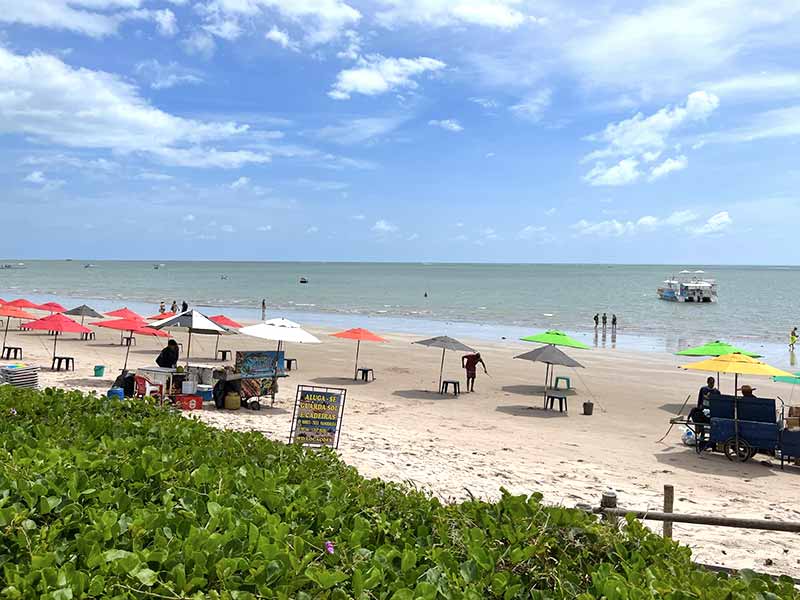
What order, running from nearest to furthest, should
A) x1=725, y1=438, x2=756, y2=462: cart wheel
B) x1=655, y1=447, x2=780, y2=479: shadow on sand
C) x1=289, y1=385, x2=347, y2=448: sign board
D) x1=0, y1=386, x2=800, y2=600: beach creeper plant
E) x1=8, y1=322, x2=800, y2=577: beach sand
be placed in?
1. x1=0, y1=386, x2=800, y2=600: beach creeper plant
2. x1=8, y1=322, x2=800, y2=577: beach sand
3. x1=289, y1=385, x2=347, y2=448: sign board
4. x1=655, y1=447, x2=780, y2=479: shadow on sand
5. x1=725, y1=438, x2=756, y2=462: cart wheel

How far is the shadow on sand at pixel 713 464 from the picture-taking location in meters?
10.7

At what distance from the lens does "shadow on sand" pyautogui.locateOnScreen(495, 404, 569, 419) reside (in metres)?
15.1

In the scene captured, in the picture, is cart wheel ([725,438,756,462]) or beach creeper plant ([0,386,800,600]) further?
cart wheel ([725,438,756,462])

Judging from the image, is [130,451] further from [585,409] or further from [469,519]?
[585,409]

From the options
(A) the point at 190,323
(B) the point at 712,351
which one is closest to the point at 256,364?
(A) the point at 190,323

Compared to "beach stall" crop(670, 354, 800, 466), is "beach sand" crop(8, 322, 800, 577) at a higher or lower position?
lower

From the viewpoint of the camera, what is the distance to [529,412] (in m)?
15.4

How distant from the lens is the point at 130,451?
418 cm

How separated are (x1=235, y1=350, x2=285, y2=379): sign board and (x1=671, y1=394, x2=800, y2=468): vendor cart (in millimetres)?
8831

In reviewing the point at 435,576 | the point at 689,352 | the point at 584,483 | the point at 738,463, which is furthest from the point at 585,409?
the point at 435,576

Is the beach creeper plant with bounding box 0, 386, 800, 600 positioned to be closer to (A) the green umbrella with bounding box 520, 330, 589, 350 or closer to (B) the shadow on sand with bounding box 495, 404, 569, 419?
(B) the shadow on sand with bounding box 495, 404, 569, 419

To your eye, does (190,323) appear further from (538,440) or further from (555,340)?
(555,340)

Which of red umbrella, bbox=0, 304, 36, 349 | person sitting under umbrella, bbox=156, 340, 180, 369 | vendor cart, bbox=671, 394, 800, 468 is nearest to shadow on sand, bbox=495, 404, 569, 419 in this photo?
vendor cart, bbox=671, 394, 800, 468

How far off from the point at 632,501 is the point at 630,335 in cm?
3320
